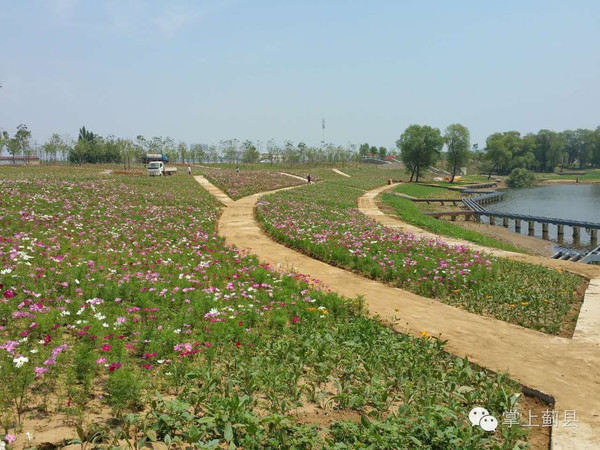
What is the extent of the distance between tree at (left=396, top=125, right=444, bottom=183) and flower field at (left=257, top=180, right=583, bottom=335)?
69225 mm

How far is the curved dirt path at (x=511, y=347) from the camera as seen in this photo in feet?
20.7

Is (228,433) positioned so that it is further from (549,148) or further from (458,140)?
(549,148)

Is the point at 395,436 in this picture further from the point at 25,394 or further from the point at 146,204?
the point at 146,204

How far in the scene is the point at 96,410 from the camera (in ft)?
17.5

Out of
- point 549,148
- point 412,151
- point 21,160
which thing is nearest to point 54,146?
point 21,160

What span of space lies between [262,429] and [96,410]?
2.06 metres

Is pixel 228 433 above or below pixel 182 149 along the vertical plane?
below

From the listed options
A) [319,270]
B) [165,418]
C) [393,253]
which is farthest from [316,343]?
[393,253]

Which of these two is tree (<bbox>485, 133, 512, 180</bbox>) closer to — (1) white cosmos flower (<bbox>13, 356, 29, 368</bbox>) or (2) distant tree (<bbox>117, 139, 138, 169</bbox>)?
(2) distant tree (<bbox>117, 139, 138, 169</bbox>)

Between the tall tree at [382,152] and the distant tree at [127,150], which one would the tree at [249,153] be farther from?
the tall tree at [382,152]

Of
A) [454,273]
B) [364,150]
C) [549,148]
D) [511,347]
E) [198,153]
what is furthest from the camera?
[364,150]

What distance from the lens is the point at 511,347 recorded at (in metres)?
8.49

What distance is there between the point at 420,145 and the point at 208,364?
83.1 metres

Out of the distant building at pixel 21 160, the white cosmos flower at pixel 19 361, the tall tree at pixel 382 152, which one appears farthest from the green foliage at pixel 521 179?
the white cosmos flower at pixel 19 361
